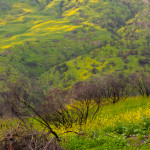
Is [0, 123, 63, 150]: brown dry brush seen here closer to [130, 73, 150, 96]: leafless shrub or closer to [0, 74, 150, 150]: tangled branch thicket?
[0, 74, 150, 150]: tangled branch thicket

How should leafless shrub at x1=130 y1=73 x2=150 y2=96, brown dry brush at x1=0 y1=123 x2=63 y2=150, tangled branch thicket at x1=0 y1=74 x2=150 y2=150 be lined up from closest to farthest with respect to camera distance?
1. brown dry brush at x1=0 y1=123 x2=63 y2=150
2. tangled branch thicket at x1=0 y1=74 x2=150 y2=150
3. leafless shrub at x1=130 y1=73 x2=150 y2=96

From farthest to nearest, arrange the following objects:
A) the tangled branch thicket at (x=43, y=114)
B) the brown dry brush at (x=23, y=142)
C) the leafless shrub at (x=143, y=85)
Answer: the leafless shrub at (x=143, y=85) < the tangled branch thicket at (x=43, y=114) < the brown dry brush at (x=23, y=142)

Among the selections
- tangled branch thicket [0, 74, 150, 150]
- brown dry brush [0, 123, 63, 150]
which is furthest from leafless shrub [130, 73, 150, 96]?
brown dry brush [0, 123, 63, 150]

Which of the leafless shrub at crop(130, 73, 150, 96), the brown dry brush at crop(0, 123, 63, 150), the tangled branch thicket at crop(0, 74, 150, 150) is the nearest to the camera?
the brown dry brush at crop(0, 123, 63, 150)

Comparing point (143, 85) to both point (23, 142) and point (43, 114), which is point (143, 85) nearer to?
point (43, 114)

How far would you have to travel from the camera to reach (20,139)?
9453mm

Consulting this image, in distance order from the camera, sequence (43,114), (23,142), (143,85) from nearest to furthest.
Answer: (23,142) → (43,114) → (143,85)

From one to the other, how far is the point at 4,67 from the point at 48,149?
173264mm

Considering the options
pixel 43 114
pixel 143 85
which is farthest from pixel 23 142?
pixel 143 85

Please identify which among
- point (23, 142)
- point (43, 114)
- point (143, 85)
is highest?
point (23, 142)

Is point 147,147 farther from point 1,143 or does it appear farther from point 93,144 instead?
point 1,143

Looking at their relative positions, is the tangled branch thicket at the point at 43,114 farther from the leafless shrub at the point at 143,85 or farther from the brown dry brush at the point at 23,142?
the leafless shrub at the point at 143,85

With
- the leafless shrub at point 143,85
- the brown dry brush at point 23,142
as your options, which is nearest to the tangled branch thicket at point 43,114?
the brown dry brush at point 23,142

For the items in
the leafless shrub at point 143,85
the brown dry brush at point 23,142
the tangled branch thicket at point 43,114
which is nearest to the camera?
the brown dry brush at point 23,142
